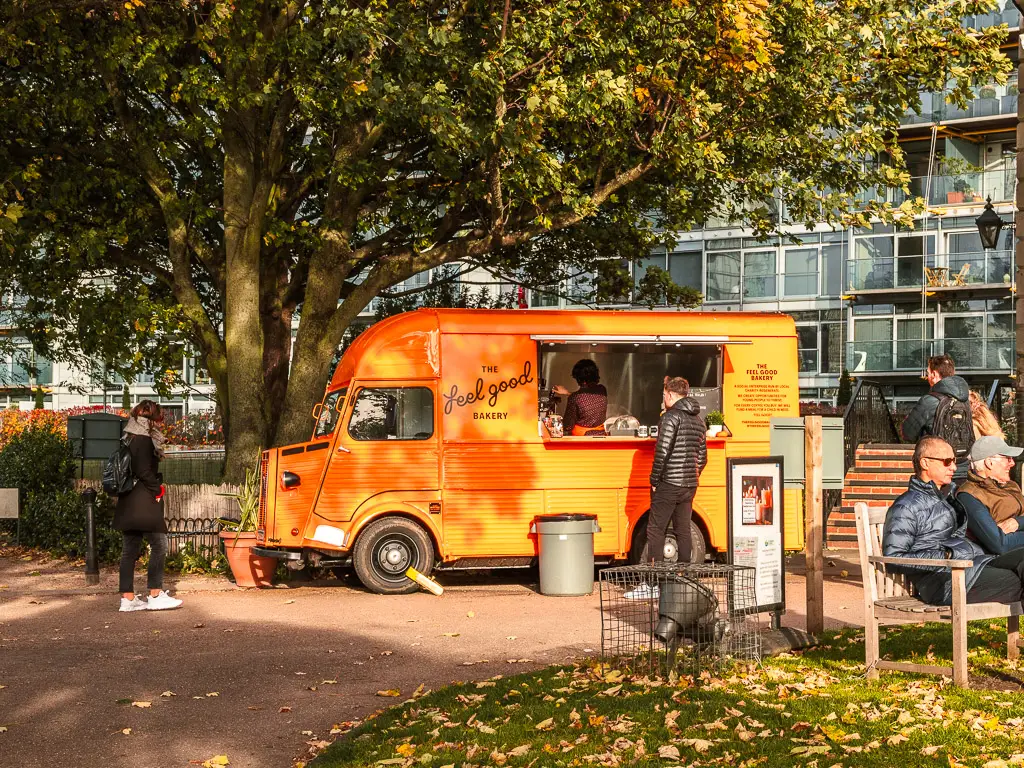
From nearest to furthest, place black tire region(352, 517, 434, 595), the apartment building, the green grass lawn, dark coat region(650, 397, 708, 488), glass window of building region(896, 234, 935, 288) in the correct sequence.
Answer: the green grass lawn < dark coat region(650, 397, 708, 488) < black tire region(352, 517, 434, 595) < the apartment building < glass window of building region(896, 234, 935, 288)

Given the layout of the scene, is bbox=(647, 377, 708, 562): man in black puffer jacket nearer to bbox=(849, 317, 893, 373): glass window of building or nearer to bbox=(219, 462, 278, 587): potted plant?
bbox=(219, 462, 278, 587): potted plant

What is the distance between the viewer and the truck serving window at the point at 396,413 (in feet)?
48.5

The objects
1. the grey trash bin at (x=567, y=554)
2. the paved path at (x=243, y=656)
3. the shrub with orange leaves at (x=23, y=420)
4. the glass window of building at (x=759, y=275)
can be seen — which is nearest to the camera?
the paved path at (x=243, y=656)

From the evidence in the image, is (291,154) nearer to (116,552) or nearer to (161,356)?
(161,356)

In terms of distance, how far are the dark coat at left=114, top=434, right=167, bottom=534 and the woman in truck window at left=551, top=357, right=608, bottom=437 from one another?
494 centimetres

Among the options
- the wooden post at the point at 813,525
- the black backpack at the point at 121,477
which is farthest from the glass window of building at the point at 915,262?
the wooden post at the point at 813,525

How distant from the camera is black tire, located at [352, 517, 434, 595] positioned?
14.6m

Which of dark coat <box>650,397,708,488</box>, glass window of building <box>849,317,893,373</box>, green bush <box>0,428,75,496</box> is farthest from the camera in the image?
glass window of building <box>849,317,893,373</box>

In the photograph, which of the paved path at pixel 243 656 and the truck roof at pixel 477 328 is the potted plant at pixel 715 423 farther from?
the paved path at pixel 243 656

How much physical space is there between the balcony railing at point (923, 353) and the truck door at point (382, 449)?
3265 cm

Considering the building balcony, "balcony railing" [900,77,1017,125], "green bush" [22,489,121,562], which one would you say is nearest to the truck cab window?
"green bush" [22,489,121,562]

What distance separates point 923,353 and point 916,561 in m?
39.8

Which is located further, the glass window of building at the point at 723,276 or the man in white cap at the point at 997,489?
the glass window of building at the point at 723,276

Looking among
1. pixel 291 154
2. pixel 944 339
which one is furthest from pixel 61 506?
pixel 944 339
